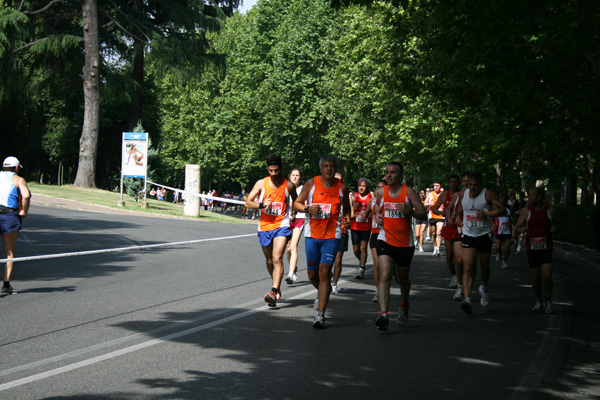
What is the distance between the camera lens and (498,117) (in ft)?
60.1

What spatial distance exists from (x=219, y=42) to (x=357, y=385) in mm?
65947

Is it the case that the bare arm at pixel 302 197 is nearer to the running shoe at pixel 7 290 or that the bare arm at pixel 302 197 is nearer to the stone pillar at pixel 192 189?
the running shoe at pixel 7 290

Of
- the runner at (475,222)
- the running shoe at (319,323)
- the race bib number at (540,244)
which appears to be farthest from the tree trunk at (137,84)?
the running shoe at (319,323)

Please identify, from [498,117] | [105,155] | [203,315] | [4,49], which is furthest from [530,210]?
[105,155]

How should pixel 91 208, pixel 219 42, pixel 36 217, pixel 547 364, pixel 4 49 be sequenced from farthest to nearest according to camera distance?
pixel 219 42 < pixel 4 49 < pixel 91 208 < pixel 36 217 < pixel 547 364

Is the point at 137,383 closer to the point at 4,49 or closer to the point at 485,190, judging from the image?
the point at 485,190

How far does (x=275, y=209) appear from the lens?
10.0 meters

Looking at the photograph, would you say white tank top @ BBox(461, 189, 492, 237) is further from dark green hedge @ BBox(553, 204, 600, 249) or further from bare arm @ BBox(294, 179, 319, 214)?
dark green hedge @ BBox(553, 204, 600, 249)

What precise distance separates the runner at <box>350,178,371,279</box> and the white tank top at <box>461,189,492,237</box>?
3037mm

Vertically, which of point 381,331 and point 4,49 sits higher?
point 4,49

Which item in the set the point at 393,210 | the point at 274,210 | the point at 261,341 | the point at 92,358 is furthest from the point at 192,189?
the point at 92,358

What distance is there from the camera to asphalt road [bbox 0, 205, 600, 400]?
5.77 metres

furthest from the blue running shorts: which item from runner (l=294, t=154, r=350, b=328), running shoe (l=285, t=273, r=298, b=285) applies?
running shoe (l=285, t=273, r=298, b=285)

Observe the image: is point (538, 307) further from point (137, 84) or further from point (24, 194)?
Result: point (137, 84)
